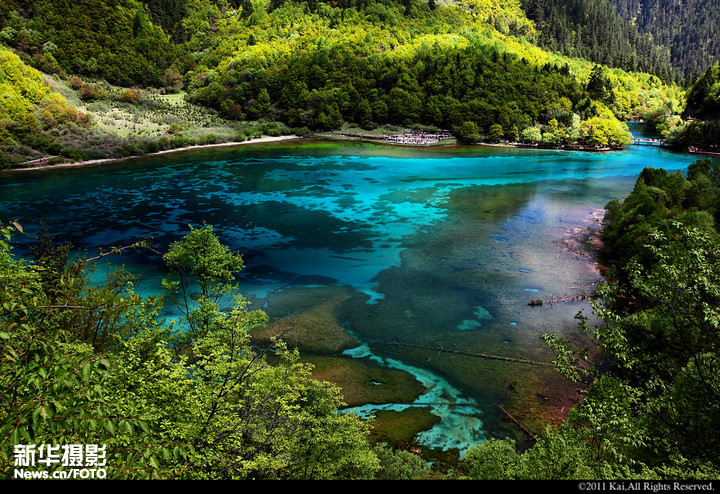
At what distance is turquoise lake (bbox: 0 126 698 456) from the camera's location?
3041cm

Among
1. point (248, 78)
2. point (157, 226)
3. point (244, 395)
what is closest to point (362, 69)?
point (248, 78)

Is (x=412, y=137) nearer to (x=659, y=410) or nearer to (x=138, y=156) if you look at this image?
(x=138, y=156)

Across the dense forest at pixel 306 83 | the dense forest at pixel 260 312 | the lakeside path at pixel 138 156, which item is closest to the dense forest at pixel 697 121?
the dense forest at pixel 260 312

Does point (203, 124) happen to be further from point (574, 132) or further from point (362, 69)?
point (574, 132)

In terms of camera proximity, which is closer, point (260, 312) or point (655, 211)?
point (260, 312)

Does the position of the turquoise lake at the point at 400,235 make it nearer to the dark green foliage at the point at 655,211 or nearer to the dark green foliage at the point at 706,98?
the dark green foliage at the point at 655,211

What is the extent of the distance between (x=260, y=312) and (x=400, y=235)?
3561 centimetres

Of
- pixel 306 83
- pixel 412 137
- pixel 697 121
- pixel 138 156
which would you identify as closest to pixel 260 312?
pixel 138 156

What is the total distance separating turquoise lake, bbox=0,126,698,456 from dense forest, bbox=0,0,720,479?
5.29 meters

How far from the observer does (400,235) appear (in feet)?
191

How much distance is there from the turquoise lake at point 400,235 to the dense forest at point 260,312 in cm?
529

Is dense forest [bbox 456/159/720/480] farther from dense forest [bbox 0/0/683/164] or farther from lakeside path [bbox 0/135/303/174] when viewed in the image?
dense forest [bbox 0/0/683/164]

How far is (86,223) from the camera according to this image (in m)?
59.6

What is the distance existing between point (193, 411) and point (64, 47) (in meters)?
199
